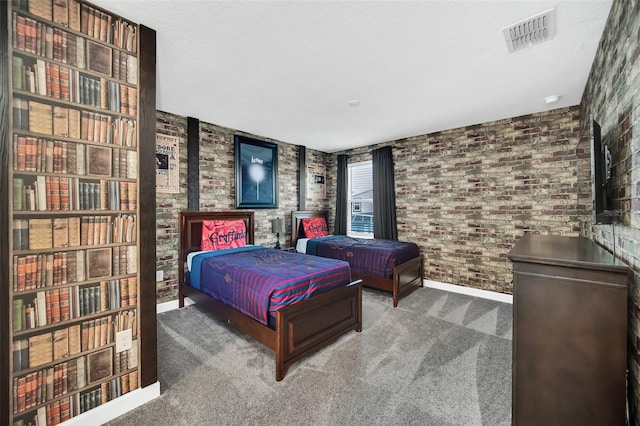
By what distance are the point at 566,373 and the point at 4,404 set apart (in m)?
2.77

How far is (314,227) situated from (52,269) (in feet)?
13.5

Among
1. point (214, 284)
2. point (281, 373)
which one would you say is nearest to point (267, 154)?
point (214, 284)

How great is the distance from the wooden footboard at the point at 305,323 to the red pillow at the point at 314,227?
2514 millimetres

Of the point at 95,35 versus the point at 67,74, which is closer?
the point at 67,74

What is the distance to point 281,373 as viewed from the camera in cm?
206

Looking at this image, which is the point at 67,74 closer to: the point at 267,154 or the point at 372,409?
the point at 372,409

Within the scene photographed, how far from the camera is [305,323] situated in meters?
2.30

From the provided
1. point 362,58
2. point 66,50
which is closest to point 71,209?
point 66,50

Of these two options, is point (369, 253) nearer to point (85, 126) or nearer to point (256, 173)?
point (256, 173)

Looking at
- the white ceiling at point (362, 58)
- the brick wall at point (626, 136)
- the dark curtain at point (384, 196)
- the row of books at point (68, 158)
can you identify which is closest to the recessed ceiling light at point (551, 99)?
the white ceiling at point (362, 58)

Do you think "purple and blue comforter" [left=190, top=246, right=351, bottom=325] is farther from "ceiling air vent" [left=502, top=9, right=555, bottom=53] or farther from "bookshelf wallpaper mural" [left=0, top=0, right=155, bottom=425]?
"ceiling air vent" [left=502, top=9, right=555, bottom=53]

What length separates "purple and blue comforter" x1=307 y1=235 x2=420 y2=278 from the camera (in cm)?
375

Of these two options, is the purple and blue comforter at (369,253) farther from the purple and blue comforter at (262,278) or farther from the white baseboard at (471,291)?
the purple and blue comforter at (262,278)

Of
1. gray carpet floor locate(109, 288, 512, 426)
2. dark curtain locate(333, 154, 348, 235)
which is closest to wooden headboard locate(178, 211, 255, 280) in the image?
gray carpet floor locate(109, 288, 512, 426)
